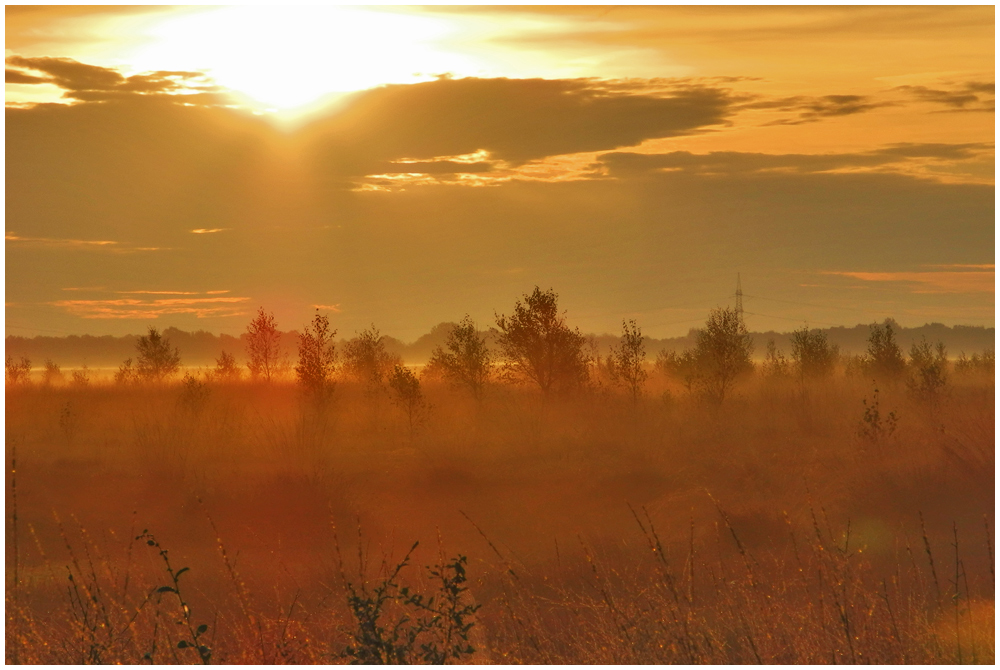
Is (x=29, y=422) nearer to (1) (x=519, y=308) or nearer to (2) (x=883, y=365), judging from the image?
(1) (x=519, y=308)

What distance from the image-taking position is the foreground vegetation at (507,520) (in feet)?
25.2

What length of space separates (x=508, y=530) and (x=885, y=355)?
29084mm

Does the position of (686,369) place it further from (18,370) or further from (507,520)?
(18,370)

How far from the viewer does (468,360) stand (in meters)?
33.9

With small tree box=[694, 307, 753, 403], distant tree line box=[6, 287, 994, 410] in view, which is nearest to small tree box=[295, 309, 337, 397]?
distant tree line box=[6, 287, 994, 410]

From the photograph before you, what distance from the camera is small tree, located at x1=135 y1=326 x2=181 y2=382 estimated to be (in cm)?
4412

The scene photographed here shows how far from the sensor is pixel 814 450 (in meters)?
23.8

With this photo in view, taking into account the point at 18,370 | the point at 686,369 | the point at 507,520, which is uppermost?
the point at 18,370

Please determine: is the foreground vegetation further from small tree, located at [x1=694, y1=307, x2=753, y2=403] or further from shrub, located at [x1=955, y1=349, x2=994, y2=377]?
shrub, located at [x1=955, y1=349, x2=994, y2=377]

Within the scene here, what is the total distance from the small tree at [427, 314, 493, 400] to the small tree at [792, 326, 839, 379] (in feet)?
62.0

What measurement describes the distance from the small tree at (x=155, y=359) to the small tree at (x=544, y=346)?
21864 millimetres

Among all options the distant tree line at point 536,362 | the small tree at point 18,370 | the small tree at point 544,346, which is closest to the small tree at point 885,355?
the distant tree line at point 536,362

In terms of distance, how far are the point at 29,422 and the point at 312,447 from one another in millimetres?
13098

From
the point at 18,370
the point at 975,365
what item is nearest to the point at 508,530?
the point at 975,365
